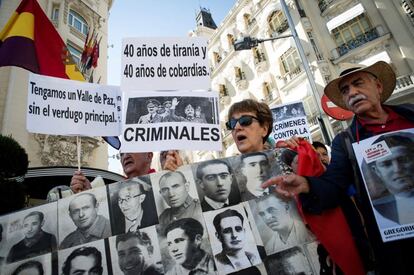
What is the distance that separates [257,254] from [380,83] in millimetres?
1468

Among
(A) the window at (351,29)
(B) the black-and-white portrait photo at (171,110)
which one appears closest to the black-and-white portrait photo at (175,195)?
(B) the black-and-white portrait photo at (171,110)

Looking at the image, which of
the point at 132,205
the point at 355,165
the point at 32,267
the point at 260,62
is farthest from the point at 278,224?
the point at 260,62

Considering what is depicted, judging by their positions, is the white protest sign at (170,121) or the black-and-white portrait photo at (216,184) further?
the white protest sign at (170,121)

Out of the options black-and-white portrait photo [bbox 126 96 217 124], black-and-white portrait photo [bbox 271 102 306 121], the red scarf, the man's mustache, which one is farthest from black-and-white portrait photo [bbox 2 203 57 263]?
black-and-white portrait photo [bbox 271 102 306 121]

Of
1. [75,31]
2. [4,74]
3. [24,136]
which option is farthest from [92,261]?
[75,31]

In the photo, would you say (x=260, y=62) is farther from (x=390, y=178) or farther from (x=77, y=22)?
(x=390, y=178)

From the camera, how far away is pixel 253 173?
75.4 inches

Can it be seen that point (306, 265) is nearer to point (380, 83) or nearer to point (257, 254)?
point (257, 254)

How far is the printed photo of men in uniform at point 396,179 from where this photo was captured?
1.46 metres

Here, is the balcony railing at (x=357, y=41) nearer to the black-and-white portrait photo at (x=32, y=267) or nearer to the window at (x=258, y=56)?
the window at (x=258, y=56)

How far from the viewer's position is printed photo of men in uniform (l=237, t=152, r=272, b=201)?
1.84 meters

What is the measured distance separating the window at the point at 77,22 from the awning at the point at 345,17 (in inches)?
600

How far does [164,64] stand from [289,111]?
15.9 ft

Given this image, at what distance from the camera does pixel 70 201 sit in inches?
71.9
